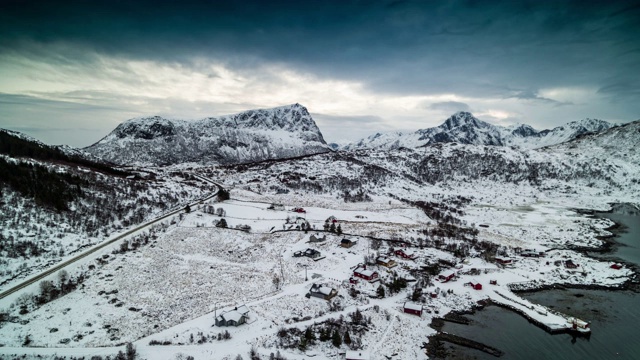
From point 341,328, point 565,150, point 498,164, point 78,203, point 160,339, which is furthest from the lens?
point 565,150

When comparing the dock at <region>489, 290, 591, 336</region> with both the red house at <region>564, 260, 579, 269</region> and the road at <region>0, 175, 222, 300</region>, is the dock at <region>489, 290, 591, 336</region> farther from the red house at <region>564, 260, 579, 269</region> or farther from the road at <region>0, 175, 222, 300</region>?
the road at <region>0, 175, 222, 300</region>

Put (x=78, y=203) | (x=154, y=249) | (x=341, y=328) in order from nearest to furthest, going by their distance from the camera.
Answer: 1. (x=341, y=328)
2. (x=154, y=249)
3. (x=78, y=203)

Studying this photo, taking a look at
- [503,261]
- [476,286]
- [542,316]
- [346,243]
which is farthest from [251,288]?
[503,261]

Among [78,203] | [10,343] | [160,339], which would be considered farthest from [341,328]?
[78,203]

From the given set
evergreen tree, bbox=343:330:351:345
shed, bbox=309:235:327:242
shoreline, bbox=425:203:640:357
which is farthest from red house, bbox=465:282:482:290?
shed, bbox=309:235:327:242

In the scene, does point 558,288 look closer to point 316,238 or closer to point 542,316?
point 542,316

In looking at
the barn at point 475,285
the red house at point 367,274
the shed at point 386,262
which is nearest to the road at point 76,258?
the red house at point 367,274

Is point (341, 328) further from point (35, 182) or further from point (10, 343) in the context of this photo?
point (35, 182)
